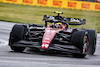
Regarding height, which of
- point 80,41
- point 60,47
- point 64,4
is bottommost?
point 64,4

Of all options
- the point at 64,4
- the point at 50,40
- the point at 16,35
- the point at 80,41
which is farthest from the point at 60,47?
the point at 64,4

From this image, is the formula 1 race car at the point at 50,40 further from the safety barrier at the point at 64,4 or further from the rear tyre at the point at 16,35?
the safety barrier at the point at 64,4

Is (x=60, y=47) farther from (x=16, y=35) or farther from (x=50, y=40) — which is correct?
(x=16, y=35)

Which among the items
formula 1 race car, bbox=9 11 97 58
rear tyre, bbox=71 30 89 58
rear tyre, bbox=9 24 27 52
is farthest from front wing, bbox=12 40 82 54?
rear tyre, bbox=9 24 27 52

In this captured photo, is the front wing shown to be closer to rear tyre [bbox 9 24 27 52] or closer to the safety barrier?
rear tyre [bbox 9 24 27 52]

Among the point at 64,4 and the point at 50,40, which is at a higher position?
the point at 50,40

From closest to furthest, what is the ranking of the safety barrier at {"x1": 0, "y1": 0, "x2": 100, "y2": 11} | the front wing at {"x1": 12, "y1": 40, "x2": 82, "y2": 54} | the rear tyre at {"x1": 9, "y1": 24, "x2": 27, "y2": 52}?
the front wing at {"x1": 12, "y1": 40, "x2": 82, "y2": 54} → the rear tyre at {"x1": 9, "y1": 24, "x2": 27, "y2": 52} → the safety barrier at {"x1": 0, "y1": 0, "x2": 100, "y2": 11}

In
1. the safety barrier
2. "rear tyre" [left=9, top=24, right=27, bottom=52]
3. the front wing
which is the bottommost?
the safety barrier

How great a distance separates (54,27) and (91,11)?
1044 inches

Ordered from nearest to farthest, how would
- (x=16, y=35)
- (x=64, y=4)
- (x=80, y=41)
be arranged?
(x=80, y=41)
(x=16, y=35)
(x=64, y=4)

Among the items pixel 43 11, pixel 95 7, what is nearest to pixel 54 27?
pixel 43 11

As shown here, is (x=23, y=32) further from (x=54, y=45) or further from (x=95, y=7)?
(x=95, y=7)

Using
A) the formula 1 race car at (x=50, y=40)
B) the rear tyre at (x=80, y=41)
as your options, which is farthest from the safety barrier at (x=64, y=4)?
the rear tyre at (x=80, y=41)

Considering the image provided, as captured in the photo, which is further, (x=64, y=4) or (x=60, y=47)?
(x=64, y=4)
